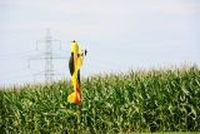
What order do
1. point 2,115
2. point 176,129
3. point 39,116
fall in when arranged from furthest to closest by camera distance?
1. point 2,115
2. point 39,116
3. point 176,129

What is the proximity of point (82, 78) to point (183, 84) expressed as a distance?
485 cm

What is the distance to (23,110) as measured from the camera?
2470cm

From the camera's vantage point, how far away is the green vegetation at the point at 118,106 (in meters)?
20.7

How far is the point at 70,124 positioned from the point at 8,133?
3.70m

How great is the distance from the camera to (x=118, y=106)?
71.8 ft

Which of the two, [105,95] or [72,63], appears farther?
[105,95]

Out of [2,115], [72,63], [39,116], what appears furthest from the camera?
[2,115]

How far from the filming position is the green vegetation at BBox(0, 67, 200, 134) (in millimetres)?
20688

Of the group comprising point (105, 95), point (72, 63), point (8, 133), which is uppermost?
point (72, 63)

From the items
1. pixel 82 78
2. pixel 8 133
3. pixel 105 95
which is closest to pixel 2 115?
pixel 8 133

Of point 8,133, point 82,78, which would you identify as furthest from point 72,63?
point 8,133

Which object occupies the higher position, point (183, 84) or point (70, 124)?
point (183, 84)

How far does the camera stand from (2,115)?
2589cm

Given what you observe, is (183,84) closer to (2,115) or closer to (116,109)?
(116,109)
